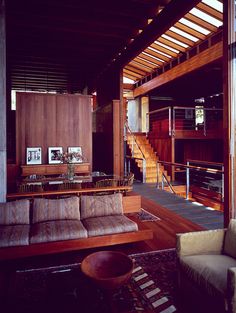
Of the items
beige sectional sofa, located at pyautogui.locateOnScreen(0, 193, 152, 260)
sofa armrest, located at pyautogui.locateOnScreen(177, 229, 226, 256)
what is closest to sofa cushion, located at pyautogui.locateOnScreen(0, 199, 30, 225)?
beige sectional sofa, located at pyautogui.locateOnScreen(0, 193, 152, 260)

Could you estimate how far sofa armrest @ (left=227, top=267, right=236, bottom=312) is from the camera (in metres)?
2.06

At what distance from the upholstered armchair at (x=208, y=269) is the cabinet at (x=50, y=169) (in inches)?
233

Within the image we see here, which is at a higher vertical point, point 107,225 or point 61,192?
point 61,192

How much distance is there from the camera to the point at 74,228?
3693 millimetres

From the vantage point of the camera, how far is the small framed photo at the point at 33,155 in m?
8.12

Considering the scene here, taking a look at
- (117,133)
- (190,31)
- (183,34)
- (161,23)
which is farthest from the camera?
(183,34)

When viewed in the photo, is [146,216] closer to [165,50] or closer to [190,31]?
[190,31]

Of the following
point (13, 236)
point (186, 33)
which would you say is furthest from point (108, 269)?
point (186, 33)

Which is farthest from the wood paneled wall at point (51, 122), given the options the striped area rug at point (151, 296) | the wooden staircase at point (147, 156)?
the striped area rug at point (151, 296)

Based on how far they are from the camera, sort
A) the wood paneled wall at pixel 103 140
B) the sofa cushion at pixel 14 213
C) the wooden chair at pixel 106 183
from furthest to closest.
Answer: the wood paneled wall at pixel 103 140 < the wooden chair at pixel 106 183 < the sofa cushion at pixel 14 213

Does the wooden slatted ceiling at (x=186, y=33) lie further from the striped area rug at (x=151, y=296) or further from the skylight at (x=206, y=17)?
the striped area rug at (x=151, y=296)

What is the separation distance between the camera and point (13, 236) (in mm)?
3424

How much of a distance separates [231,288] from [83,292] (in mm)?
1265

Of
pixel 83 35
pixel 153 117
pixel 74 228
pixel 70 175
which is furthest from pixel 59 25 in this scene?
pixel 153 117
